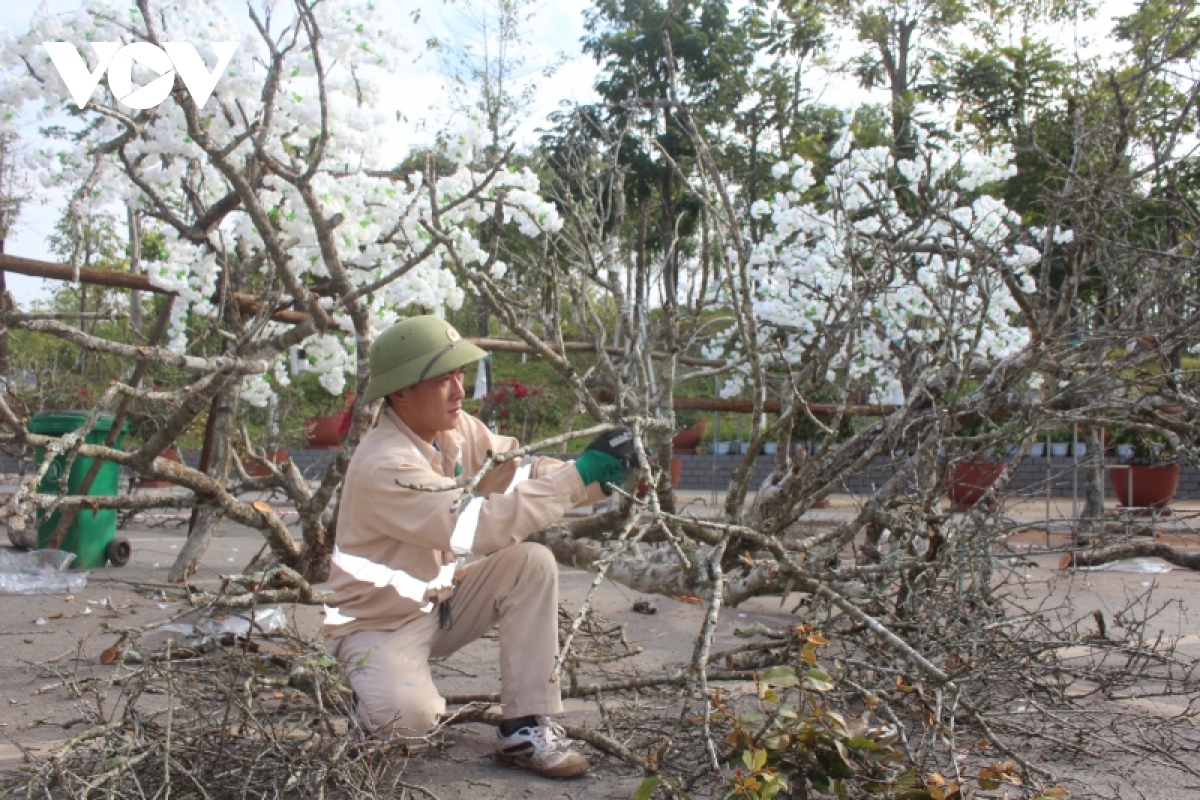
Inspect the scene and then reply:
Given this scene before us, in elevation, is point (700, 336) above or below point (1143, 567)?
above

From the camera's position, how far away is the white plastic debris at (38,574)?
5648mm

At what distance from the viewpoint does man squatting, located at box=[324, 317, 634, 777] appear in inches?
115

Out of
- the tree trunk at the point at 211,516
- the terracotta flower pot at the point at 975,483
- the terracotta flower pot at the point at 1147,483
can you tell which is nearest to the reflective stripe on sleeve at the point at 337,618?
the terracotta flower pot at the point at 975,483

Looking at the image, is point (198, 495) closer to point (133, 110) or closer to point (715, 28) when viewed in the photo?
point (133, 110)

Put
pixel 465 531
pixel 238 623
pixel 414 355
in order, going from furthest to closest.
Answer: pixel 238 623
pixel 414 355
pixel 465 531

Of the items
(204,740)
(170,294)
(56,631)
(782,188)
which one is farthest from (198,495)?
(782,188)

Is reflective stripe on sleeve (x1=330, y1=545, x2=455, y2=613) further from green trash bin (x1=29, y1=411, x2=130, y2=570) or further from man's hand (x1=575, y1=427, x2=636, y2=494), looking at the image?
green trash bin (x1=29, y1=411, x2=130, y2=570)

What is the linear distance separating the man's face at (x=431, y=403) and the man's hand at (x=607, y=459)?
0.45 m

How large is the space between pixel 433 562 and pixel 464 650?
170cm

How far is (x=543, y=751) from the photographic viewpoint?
3.00 metres

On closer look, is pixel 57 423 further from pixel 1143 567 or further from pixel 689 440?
pixel 689 440

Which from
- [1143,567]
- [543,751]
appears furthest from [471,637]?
[1143,567]

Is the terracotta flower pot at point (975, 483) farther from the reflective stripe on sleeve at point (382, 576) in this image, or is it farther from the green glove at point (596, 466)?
the reflective stripe on sleeve at point (382, 576)

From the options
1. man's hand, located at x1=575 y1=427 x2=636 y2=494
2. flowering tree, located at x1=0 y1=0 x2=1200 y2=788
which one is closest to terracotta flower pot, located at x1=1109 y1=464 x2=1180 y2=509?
flowering tree, located at x1=0 y1=0 x2=1200 y2=788
